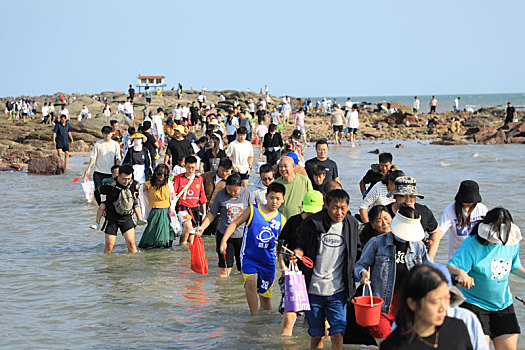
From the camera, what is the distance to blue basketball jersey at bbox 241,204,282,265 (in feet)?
22.3

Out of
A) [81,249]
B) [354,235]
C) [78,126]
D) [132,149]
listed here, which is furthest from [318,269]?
[78,126]

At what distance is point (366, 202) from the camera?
7.57 meters

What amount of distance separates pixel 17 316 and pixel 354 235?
4309 mm

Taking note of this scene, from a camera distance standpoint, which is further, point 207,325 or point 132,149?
point 132,149

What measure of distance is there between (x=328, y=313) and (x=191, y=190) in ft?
16.2

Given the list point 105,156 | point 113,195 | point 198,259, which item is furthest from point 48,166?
point 198,259

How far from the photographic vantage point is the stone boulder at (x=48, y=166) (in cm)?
2311

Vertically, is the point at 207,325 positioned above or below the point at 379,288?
below

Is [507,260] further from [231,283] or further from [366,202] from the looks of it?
[231,283]

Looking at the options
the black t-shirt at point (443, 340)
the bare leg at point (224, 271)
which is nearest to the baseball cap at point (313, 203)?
the bare leg at point (224, 271)

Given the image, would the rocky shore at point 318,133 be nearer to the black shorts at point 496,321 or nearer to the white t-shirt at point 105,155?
the white t-shirt at point 105,155

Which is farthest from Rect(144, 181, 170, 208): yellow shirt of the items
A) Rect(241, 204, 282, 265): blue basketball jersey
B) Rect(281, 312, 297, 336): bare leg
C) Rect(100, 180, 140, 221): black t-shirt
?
Rect(281, 312, 297, 336): bare leg

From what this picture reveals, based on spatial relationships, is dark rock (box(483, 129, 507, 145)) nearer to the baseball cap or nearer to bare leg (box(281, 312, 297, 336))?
the baseball cap

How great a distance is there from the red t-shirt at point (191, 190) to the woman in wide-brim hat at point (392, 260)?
5.12 metres
